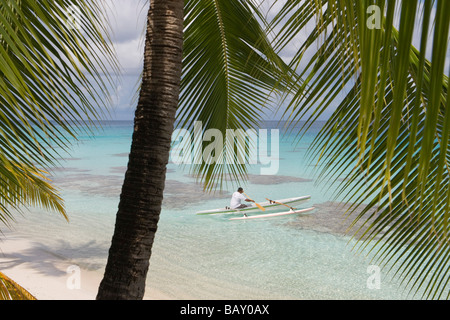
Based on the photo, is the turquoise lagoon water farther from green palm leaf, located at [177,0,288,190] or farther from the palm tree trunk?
the palm tree trunk

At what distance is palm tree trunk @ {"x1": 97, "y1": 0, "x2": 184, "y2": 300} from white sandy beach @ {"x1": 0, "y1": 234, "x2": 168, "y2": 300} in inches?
217

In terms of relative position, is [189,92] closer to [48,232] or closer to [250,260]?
[250,260]

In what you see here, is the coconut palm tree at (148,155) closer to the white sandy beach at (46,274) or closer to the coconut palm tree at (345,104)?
the coconut palm tree at (345,104)

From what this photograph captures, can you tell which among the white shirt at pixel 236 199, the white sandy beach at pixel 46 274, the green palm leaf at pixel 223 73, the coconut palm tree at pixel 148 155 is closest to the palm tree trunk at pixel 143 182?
the coconut palm tree at pixel 148 155

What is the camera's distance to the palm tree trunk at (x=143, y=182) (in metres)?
1.80

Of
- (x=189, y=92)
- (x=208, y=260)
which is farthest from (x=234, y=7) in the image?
(x=208, y=260)

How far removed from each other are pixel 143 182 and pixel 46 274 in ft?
23.7

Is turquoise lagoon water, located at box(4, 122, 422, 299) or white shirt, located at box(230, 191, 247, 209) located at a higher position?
white shirt, located at box(230, 191, 247, 209)

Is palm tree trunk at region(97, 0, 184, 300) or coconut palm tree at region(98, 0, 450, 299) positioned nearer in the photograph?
coconut palm tree at region(98, 0, 450, 299)

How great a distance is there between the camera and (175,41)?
190cm

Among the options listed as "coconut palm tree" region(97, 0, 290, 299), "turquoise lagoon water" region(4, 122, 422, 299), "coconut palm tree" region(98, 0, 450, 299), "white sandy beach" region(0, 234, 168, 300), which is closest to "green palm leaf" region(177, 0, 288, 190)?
"coconut palm tree" region(98, 0, 450, 299)

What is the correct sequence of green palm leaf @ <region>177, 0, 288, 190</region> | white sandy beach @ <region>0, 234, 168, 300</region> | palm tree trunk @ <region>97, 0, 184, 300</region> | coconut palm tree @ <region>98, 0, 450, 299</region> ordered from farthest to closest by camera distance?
white sandy beach @ <region>0, 234, 168, 300</region>, green palm leaf @ <region>177, 0, 288, 190</region>, palm tree trunk @ <region>97, 0, 184, 300</region>, coconut palm tree @ <region>98, 0, 450, 299</region>

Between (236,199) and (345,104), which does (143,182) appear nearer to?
(345,104)

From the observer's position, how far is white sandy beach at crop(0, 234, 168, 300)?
709 centimetres
